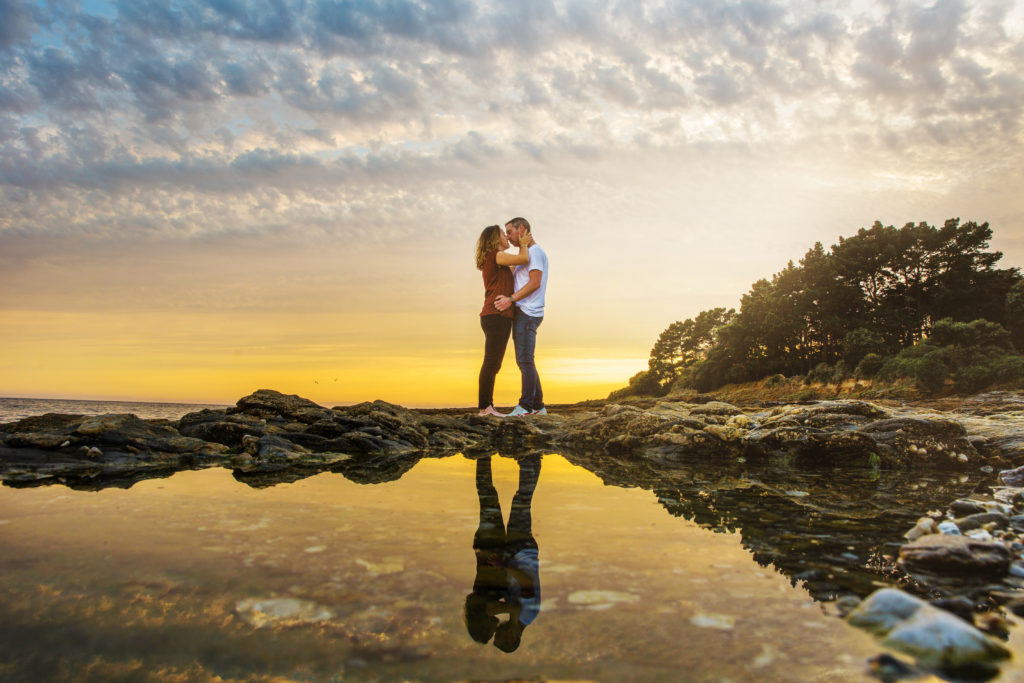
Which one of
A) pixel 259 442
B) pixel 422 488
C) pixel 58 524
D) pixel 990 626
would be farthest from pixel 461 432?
pixel 990 626

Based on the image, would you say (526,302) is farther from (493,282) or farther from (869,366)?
(869,366)

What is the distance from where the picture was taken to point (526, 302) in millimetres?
9930

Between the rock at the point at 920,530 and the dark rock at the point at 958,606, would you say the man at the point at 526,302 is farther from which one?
the dark rock at the point at 958,606

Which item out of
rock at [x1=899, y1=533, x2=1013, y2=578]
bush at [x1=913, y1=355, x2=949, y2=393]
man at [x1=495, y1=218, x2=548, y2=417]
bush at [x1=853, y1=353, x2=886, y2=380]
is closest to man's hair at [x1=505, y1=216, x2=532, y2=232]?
man at [x1=495, y1=218, x2=548, y2=417]

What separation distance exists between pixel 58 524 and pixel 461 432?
7083 millimetres

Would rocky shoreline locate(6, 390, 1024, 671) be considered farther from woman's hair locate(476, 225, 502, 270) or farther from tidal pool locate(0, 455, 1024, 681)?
woman's hair locate(476, 225, 502, 270)

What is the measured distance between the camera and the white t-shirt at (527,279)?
9.82 metres

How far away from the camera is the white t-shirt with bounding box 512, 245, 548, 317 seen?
982 centimetres

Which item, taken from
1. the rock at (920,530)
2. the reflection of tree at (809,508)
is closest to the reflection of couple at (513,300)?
the reflection of tree at (809,508)

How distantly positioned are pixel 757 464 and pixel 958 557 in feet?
14.9

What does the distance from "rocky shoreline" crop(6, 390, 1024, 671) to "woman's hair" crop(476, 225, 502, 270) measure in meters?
3.15

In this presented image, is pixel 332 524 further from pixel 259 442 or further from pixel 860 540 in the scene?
pixel 259 442

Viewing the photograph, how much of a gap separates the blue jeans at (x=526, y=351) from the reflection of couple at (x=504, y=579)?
638cm

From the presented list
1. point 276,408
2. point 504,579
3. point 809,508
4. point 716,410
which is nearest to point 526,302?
point 716,410
